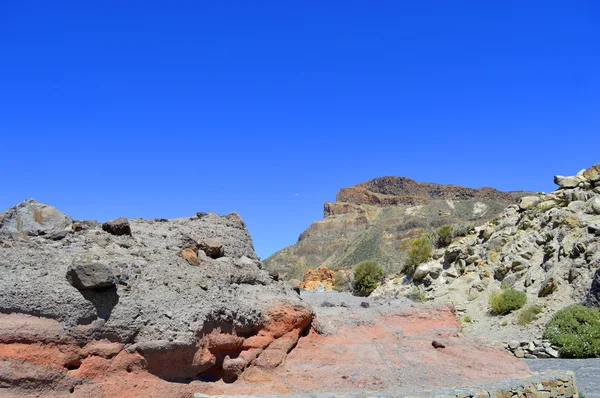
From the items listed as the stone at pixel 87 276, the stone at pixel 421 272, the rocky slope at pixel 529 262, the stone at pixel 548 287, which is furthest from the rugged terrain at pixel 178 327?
the stone at pixel 421 272

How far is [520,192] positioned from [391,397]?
108 meters

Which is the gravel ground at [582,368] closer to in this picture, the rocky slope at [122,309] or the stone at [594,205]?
the rocky slope at [122,309]

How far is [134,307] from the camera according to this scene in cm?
666

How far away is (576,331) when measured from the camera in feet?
44.2

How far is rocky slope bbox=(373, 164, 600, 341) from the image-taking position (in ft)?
50.3

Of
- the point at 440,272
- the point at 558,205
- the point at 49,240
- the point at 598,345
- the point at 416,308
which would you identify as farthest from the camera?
the point at 440,272

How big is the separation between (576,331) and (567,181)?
847 centimetres

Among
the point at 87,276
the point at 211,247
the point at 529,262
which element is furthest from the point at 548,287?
the point at 87,276

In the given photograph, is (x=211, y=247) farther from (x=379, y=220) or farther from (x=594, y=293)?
(x=379, y=220)

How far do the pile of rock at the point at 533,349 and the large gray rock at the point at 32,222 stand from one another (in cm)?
1041

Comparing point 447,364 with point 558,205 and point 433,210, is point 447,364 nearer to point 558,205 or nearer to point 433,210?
point 558,205

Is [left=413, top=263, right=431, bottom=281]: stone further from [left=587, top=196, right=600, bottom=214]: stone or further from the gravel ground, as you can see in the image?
the gravel ground

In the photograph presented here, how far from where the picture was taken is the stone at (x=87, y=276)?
6359mm

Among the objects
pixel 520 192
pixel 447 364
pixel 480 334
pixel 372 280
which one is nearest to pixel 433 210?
pixel 520 192
